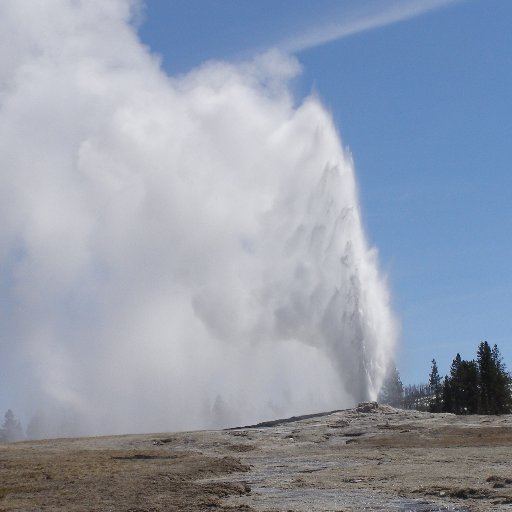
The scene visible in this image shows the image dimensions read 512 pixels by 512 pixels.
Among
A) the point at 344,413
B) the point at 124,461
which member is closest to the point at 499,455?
the point at 124,461

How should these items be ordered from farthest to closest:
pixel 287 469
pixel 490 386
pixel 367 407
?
pixel 490 386, pixel 367 407, pixel 287 469

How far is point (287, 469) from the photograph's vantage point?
43562 mm

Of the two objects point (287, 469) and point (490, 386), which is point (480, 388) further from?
point (287, 469)

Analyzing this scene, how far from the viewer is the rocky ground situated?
28609 mm

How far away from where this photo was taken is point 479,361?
121500 millimetres

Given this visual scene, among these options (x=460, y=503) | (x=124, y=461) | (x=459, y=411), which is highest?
(x=459, y=411)

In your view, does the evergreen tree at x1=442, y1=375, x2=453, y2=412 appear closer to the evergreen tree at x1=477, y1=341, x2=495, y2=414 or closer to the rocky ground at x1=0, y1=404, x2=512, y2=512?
the evergreen tree at x1=477, y1=341, x2=495, y2=414

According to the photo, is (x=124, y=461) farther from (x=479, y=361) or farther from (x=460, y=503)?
(x=479, y=361)

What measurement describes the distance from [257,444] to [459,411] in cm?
7189

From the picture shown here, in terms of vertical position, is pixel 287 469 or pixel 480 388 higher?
pixel 480 388

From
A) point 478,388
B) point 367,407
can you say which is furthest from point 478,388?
point 367,407

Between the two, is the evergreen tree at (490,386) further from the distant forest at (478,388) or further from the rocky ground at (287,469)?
the rocky ground at (287,469)

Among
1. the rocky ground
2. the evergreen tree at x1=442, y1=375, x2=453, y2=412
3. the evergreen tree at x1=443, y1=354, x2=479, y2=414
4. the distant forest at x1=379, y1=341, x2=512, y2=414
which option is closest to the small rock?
the rocky ground

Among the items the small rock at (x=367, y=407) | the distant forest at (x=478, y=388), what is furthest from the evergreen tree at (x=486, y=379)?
the small rock at (x=367, y=407)
